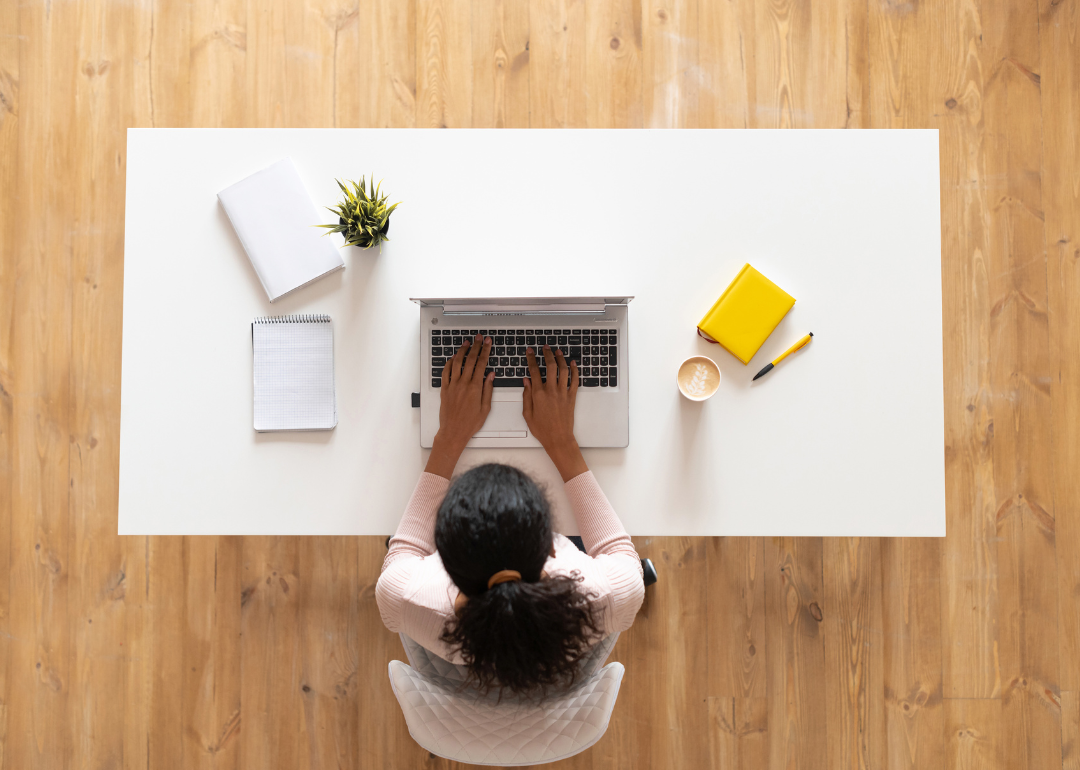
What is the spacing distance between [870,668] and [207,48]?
7.57ft

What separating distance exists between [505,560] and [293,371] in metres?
0.49

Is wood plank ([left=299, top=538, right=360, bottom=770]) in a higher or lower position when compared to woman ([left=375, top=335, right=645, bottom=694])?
lower

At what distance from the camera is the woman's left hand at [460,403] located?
37.1 inches

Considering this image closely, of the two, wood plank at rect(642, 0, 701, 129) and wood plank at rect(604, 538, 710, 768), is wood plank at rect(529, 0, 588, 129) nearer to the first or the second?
wood plank at rect(642, 0, 701, 129)

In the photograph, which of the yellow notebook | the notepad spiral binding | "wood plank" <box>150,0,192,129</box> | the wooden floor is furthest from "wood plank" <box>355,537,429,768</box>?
"wood plank" <box>150,0,192,129</box>

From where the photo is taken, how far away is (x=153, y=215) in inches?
39.3

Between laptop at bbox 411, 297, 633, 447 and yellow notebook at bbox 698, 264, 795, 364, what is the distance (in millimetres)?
161

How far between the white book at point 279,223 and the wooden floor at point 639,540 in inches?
26.8

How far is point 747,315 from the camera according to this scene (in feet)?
3.25

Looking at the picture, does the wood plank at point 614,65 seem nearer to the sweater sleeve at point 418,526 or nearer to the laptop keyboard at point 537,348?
the laptop keyboard at point 537,348

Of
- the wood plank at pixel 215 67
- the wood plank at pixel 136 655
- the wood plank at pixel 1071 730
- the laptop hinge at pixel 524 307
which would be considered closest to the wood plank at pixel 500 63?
the wood plank at pixel 215 67

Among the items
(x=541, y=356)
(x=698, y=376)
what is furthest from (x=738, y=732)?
(x=541, y=356)

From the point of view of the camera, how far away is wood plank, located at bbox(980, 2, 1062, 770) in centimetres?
150

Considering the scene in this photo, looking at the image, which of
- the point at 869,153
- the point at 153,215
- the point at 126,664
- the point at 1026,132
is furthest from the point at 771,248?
the point at 126,664
